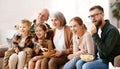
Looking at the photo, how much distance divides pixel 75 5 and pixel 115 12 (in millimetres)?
879

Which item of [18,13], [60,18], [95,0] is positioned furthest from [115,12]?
[18,13]

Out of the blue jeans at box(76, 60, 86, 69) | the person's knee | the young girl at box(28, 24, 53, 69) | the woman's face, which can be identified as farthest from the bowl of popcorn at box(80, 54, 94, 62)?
the person's knee

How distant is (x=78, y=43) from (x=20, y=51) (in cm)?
97

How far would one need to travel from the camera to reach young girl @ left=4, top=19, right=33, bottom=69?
12.8ft

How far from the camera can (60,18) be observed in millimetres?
3807

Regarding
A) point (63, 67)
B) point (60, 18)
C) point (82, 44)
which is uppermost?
point (60, 18)

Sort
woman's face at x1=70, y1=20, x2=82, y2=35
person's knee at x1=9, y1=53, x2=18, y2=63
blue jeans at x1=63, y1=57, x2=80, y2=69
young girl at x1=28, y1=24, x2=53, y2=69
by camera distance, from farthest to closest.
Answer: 1. person's knee at x1=9, y1=53, x2=18, y2=63
2. young girl at x1=28, y1=24, x2=53, y2=69
3. woman's face at x1=70, y1=20, x2=82, y2=35
4. blue jeans at x1=63, y1=57, x2=80, y2=69

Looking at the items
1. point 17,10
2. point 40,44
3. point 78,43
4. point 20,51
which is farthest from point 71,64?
point 17,10

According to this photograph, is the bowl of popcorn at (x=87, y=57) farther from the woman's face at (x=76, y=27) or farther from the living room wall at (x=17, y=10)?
the living room wall at (x=17, y=10)

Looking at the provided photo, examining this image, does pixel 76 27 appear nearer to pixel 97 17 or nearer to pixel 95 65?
pixel 97 17

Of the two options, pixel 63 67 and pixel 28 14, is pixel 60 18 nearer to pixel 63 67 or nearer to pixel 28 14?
pixel 63 67

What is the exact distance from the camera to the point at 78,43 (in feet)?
11.4

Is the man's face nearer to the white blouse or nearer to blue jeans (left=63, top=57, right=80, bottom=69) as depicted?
blue jeans (left=63, top=57, right=80, bottom=69)

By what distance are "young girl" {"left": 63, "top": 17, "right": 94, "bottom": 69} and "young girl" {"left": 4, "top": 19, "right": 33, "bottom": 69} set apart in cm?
73
